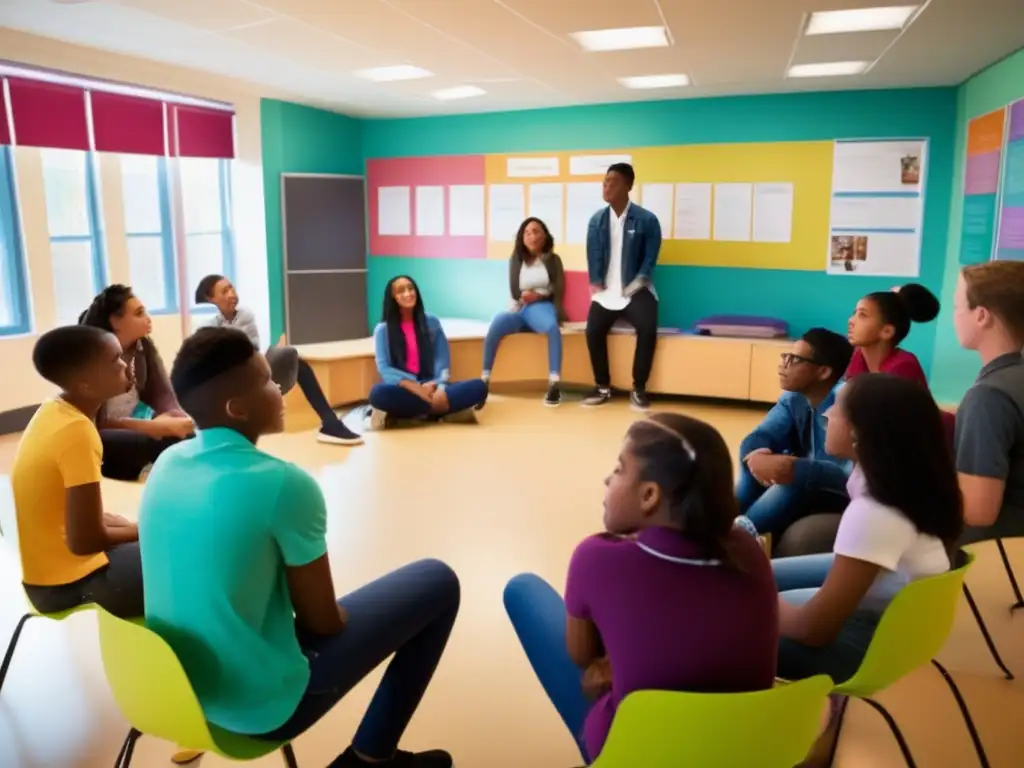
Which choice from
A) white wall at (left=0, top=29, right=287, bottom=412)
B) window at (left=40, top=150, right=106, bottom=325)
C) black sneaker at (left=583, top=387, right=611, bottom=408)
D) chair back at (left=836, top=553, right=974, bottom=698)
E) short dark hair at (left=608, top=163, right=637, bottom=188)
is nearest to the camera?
chair back at (left=836, top=553, right=974, bottom=698)

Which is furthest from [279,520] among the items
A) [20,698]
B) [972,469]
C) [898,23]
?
[898,23]

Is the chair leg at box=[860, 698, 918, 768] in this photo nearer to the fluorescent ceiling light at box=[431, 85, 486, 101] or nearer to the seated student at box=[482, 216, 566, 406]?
the seated student at box=[482, 216, 566, 406]

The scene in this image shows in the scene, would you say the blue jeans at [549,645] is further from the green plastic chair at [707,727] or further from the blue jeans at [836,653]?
the blue jeans at [836,653]

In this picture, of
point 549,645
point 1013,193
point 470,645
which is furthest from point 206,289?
point 1013,193

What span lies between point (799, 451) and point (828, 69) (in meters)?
3.57

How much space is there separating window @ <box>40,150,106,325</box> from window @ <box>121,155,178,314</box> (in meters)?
0.31

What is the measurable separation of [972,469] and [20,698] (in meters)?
2.72

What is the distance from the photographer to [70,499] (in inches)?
76.2

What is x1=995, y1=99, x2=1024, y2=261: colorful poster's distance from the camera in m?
4.62

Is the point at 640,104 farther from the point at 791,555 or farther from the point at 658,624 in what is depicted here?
the point at 658,624

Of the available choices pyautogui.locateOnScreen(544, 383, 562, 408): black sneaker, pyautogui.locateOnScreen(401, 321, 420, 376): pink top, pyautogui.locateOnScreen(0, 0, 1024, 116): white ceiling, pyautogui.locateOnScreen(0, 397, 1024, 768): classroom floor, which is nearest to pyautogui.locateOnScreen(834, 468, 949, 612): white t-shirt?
pyautogui.locateOnScreen(0, 397, 1024, 768): classroom floor

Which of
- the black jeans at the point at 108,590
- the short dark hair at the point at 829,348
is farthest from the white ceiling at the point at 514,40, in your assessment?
the black jeans at the point at 108,590

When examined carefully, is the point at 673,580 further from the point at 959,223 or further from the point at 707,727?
the point at 959,223

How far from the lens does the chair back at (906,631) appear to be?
5.16 feet
